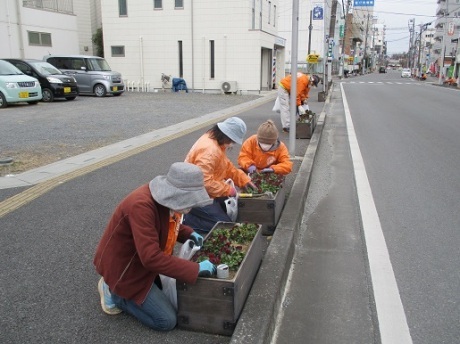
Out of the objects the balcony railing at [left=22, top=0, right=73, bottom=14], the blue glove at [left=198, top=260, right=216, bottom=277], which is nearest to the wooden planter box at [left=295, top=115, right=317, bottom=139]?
the blue glove at [left=198, top=260, right=216, bottom=277]

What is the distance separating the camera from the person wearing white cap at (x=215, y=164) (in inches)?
160

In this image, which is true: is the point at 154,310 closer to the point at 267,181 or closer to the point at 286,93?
the point at 267,181

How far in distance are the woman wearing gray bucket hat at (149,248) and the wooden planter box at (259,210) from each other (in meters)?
1.58

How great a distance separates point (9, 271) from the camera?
371cm

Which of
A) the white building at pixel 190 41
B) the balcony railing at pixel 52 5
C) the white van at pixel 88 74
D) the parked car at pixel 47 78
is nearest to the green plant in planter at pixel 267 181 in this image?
the parked car at pixel 47 78

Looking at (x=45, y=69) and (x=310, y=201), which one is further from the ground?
(x=45, y=69)

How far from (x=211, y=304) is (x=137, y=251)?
623 mm

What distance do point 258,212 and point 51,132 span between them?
8203 millimetres

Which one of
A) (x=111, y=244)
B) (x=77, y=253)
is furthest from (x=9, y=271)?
(x=111, y=244)

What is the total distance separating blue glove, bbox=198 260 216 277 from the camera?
9.25ft

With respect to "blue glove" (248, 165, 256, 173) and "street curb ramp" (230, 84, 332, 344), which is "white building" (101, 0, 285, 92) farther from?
"street curb ramp" (230, 84, 332, 344)

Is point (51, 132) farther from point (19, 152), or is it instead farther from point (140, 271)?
point (140, 271)

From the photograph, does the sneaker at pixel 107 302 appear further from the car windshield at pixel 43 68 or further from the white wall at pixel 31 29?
the white wall at pixel 31 29

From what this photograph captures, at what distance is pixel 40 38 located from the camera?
80.8ft
